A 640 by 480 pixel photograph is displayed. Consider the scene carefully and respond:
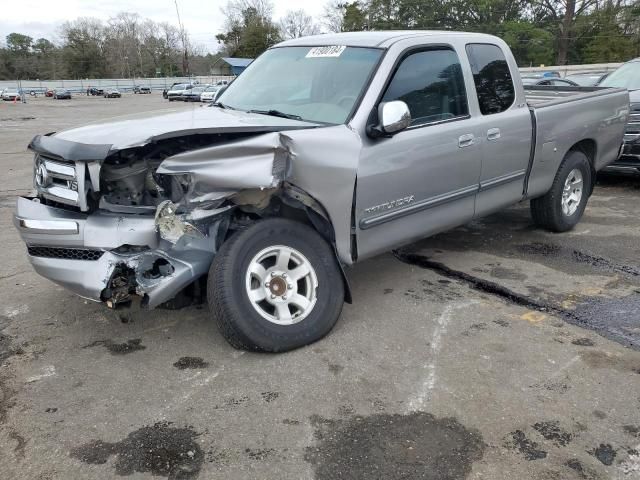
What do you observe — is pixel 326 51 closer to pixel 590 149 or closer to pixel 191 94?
pixel 590 149

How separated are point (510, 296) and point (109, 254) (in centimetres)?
299

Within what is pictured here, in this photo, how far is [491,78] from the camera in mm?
4836

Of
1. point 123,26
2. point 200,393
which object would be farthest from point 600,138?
point 123,26

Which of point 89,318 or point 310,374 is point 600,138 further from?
point 89,318

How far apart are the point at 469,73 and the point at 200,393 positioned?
3.21 metres

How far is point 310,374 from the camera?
10.8ft

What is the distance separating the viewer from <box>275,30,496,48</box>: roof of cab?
13.7 ft

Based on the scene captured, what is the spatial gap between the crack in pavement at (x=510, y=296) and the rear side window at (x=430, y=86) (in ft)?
4.51

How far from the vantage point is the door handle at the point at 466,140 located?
436cm

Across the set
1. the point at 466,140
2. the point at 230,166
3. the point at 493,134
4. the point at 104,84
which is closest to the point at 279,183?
the point at 230,166

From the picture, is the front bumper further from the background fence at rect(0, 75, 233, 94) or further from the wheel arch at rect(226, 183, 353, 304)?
the background fence at rect(0, 75, 233, 94)

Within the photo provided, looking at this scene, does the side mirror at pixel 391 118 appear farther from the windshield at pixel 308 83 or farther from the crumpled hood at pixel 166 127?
the crumpled hood at pixel 166 127

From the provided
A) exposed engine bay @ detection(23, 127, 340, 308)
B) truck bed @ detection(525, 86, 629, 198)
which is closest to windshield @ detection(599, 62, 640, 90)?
truck bed @ detection(525, 86, 629, 198)

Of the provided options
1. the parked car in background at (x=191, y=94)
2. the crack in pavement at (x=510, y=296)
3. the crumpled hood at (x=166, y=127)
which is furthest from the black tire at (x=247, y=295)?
the parked car in background at (x=191, y=94)
